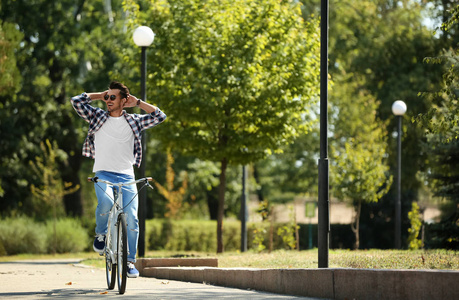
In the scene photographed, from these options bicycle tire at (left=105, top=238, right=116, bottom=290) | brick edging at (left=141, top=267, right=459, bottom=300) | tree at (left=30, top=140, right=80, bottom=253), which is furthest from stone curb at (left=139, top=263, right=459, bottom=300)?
tree at (left=30, top=140, right=80, bottom=253)

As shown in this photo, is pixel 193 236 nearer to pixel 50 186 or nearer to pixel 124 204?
pixel 50 186

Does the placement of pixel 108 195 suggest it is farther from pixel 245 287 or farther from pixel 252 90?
pixel 252 90

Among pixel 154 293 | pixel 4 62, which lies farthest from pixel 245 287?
pixel 4 62

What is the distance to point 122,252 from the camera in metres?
7.48

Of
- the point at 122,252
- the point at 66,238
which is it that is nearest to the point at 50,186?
the point at 66,238

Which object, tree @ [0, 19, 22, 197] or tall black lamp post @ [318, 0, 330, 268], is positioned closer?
tall black lamp post @ [318, 0, 330, 268]

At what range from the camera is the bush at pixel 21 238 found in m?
22.9

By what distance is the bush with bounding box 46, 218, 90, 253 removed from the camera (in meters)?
23.6

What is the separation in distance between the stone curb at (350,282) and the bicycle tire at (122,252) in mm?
2055

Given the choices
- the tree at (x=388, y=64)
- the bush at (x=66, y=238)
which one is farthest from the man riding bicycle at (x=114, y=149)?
the tree at (x=388, y=64)

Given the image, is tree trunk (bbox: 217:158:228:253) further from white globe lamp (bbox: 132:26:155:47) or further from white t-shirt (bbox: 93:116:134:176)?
white t-shirt (bbox: 93:116:134:176)

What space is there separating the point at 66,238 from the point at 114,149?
1670cm

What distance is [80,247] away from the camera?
2408 centimetres

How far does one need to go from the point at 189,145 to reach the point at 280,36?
11.3ft
